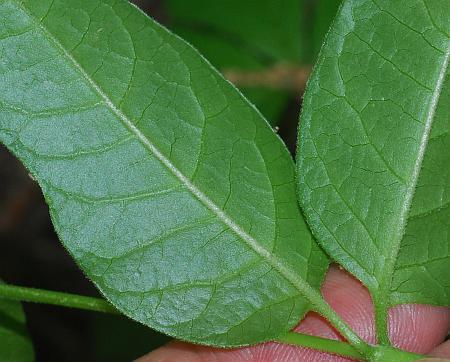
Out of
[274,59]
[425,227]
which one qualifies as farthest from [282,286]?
[274,59]

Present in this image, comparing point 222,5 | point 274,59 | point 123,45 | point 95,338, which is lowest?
point 95,338

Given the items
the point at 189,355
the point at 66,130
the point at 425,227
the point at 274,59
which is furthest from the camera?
the point at 274,59

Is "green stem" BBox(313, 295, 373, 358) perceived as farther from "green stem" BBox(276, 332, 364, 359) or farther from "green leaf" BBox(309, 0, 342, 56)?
"green leaf" BBox(309, 0, 342, 56)

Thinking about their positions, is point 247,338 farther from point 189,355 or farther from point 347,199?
point 189,355

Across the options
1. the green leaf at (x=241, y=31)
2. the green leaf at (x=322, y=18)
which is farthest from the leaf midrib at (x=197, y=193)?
the green leaf at (x=241, y=31)

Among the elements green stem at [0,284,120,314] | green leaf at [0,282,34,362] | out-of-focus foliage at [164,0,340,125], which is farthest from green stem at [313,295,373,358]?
out-of-focus foliage at [164,0,340,125]

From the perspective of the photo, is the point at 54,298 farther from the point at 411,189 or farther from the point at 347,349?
the point at 411,189

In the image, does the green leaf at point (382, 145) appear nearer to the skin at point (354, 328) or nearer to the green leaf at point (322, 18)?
the skin at point (354, 328)
